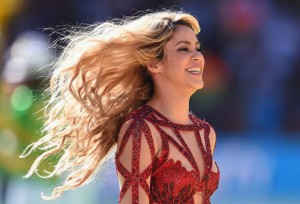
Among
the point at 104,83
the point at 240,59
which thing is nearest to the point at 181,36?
the point at 104,83

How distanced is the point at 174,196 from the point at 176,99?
20.3 inches

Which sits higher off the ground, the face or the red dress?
the face

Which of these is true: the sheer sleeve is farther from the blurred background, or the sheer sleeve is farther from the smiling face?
the blurred background

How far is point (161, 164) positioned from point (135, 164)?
0.50 ft

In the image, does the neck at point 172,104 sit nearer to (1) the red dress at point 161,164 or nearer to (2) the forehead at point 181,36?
(1) the red dress at point 161,164

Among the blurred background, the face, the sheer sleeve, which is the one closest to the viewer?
the sheer sleeve

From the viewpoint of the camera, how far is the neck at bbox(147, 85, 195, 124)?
172 inches

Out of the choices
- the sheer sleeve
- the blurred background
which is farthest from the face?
the blurred background

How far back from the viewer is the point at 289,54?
1271 cm

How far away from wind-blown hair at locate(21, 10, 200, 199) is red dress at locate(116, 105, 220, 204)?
0.66ft

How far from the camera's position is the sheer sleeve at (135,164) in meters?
4.04

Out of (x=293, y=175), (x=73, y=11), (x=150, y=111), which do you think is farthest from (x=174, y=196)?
(x=73, y=11)

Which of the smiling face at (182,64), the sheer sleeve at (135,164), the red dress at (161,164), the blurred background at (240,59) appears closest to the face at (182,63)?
the smiling face at (182,64)

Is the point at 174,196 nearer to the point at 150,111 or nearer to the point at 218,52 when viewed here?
the point at 150,111
